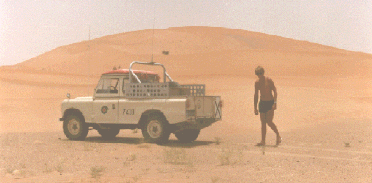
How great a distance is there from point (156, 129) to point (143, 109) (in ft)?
2.11

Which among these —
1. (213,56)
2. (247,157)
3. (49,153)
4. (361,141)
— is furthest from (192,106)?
(213,56)

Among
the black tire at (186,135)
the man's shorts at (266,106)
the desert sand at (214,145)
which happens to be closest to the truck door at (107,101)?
the desert sand at (214,145)

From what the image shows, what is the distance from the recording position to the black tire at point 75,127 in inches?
547

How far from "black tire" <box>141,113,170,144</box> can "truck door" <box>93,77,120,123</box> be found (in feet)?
3.46

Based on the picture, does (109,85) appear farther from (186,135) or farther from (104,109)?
(186,135)

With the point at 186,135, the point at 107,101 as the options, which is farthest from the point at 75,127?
the point at 186,135

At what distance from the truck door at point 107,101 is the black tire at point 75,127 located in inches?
22.1

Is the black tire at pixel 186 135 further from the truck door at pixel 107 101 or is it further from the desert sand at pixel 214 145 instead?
the truck door at pixel 107 101

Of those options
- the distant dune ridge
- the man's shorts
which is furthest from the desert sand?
the distant dune ridge

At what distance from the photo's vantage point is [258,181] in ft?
24.3

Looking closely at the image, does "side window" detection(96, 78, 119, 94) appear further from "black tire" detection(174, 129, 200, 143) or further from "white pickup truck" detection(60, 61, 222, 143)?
"black tire" detection(174, 129, 200, 143)

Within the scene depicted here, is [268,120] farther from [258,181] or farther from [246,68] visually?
[246,68]

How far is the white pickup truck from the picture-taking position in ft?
40.4

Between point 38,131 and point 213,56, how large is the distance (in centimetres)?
4633
